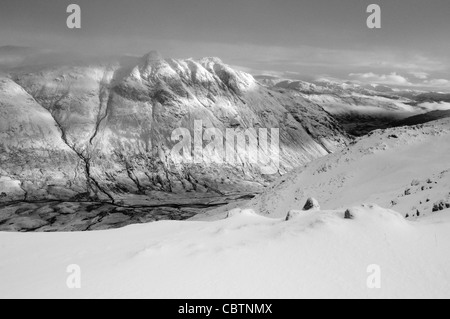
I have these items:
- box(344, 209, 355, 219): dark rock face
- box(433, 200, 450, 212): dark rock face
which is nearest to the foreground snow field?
box(344, 209, 355, 219): dark rock face

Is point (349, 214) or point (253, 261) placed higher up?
point (349, 214)

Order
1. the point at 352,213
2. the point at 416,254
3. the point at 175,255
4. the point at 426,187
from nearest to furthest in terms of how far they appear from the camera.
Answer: the point at 416,254, the point at 175,255, the point at 352,213, the point at 426,187

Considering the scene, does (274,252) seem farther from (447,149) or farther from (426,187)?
(447,149)

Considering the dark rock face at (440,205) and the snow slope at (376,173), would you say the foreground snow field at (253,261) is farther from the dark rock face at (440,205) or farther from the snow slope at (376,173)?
the snow slope at (376,173)

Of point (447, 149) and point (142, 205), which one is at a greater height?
point (447, 149)

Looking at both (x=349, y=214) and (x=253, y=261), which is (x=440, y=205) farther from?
(x=253, y=261)

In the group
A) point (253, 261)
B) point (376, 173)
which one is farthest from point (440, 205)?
point (376, 173)

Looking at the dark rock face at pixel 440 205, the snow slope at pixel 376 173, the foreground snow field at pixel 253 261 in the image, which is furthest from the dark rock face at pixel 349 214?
the snow slope at pixel 376 173

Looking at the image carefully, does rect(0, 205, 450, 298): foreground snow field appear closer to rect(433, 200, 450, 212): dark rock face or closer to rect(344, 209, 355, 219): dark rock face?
rect(344, 209, 355, 219): dark rock face

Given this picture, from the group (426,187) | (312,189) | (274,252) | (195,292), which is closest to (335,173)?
(312,189)
